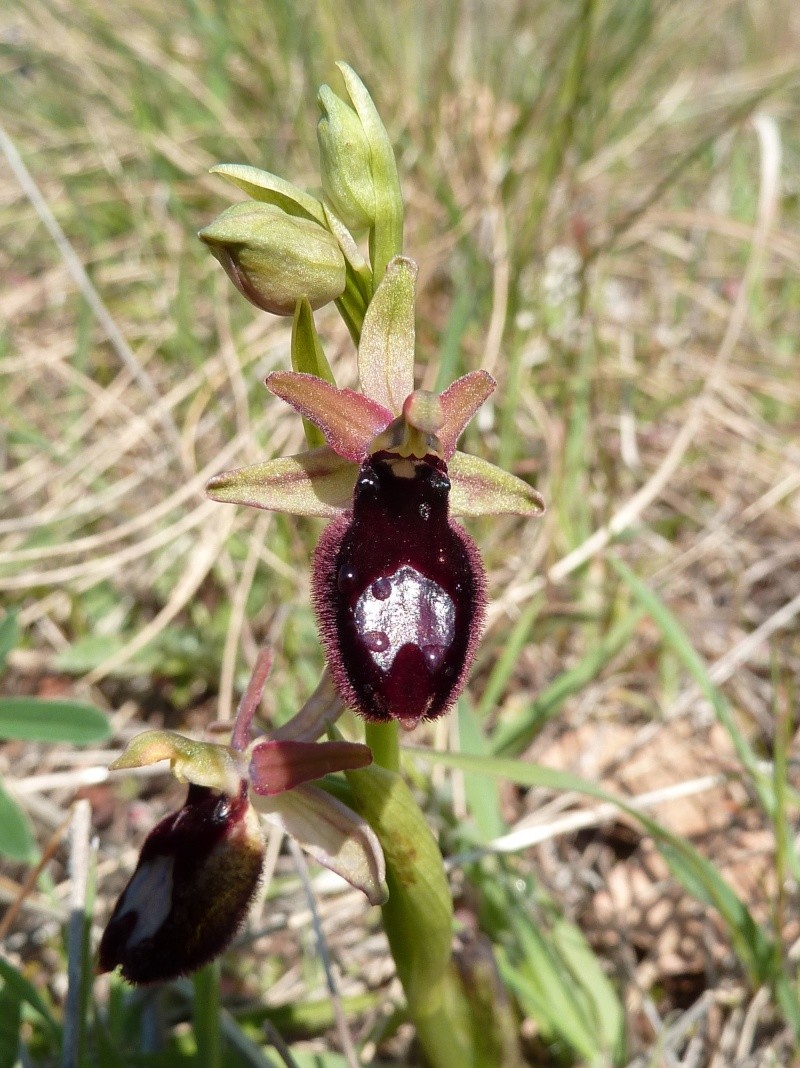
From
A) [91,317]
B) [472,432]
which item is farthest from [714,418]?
[91,317]

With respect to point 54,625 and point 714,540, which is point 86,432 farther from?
point 714,540

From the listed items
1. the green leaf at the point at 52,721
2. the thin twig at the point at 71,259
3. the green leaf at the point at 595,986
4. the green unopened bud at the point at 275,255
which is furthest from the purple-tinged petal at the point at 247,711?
the thin twig at the point at 71,259

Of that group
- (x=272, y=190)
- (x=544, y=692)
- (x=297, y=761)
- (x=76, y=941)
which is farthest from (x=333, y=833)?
(x=544, y=692)

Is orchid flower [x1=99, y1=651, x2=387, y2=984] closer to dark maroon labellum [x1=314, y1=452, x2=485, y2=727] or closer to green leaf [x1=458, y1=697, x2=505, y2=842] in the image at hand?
dark maroon labellum [x1=314, y1=452, x2=485, y2=727]

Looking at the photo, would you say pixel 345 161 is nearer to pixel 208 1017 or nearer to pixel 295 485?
pixel 295 485

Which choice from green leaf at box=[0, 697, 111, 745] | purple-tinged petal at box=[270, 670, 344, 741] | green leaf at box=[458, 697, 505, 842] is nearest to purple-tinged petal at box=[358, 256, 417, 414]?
purple-tinged petal at box=[270, 670, 344, 741]
